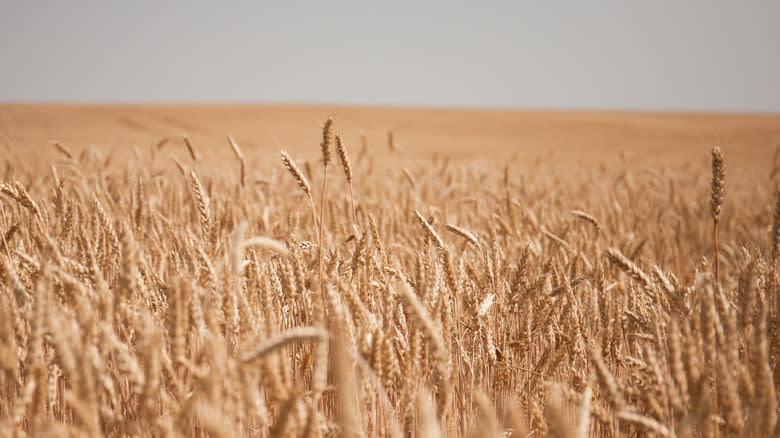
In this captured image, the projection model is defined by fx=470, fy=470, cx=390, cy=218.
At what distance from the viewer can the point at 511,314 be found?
185 centimetres

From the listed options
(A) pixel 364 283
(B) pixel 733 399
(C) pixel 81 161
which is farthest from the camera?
(C) pixel 81 161

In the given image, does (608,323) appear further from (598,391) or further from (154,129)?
(154,129)

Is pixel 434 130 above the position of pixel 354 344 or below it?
above

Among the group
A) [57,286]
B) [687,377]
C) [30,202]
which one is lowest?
[687,377]

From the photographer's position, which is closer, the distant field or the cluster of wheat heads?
the cluster of wheat heads

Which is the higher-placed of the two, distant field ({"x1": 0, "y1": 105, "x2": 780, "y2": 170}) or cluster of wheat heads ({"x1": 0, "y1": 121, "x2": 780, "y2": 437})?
distant field ({"x1": 0, "y1": 105, "x2": 780, "y2": 170})

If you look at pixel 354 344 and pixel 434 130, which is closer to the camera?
pixel 354 344

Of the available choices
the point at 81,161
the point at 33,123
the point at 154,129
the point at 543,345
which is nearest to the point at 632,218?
the point at 543,345

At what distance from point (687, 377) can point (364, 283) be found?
2.95 feet

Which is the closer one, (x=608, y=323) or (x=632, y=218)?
(x=608, y=323)

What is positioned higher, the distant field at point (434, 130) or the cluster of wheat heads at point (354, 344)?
the distant field at point (434, 130)

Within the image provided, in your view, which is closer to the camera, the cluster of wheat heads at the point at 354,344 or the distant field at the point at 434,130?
the cluster of wheat heads at the point at 354,344

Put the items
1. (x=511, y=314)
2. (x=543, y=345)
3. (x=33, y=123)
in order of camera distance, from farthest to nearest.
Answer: (x=33, y=123), (x=543, y=345), (x=511, y=314)

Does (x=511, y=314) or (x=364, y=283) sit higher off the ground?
(x=364, y=283)
